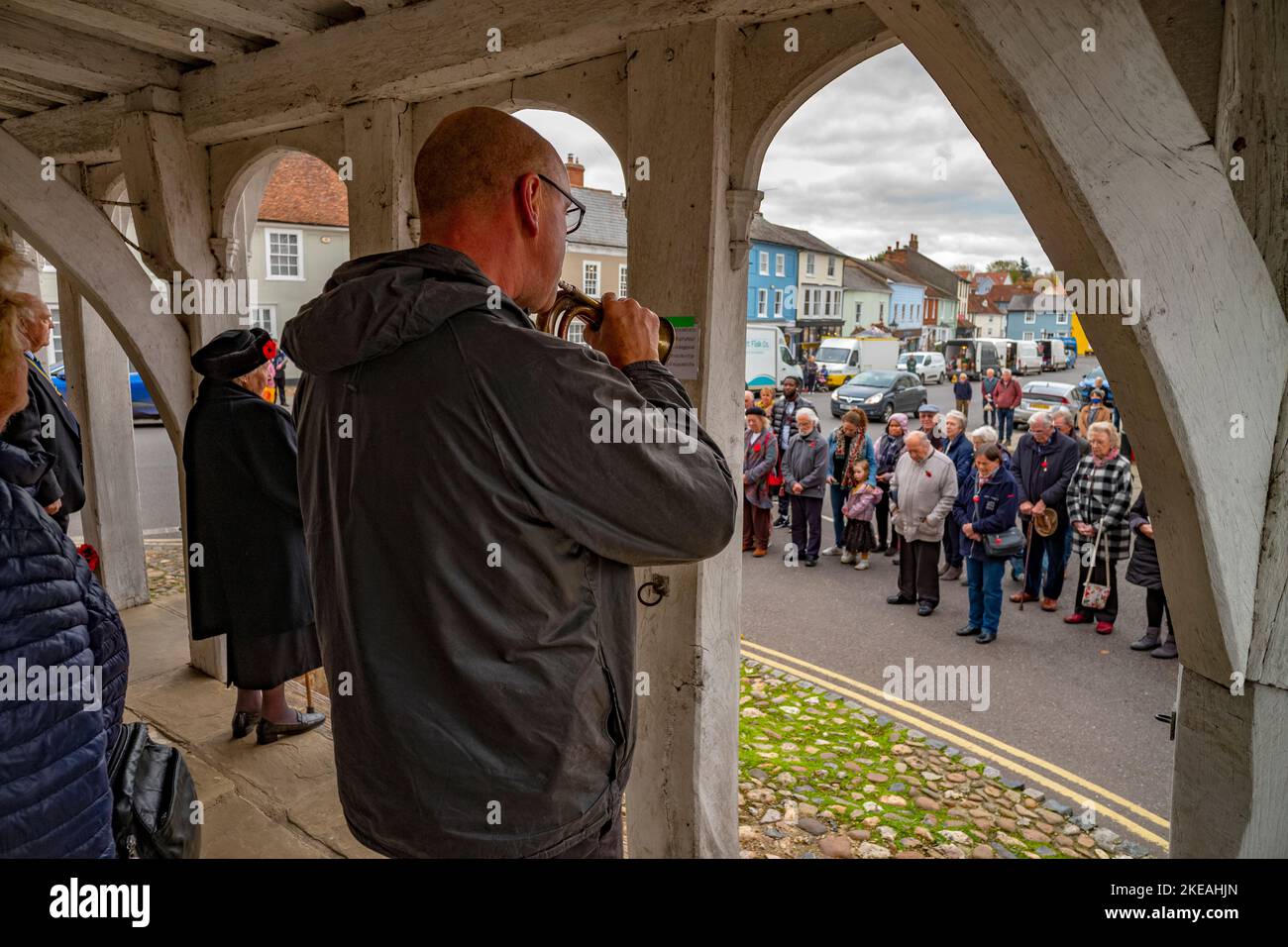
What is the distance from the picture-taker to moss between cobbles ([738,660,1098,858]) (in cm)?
471

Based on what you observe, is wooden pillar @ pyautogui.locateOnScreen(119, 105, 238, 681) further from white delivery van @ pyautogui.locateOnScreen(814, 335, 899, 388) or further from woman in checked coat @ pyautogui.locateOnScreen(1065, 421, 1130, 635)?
white delivery van @ pyautogui.locateOnScreen(814, 335, 899, 388)

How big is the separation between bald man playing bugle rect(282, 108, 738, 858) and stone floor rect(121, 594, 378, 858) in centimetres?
276

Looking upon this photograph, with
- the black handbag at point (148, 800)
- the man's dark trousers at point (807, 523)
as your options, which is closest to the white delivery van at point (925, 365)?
the man's dark trousers at point (807, 523)

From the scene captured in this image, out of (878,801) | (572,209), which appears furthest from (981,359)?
(572,209)

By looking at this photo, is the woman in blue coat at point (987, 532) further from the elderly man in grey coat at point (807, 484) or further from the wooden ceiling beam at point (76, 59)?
the wooden ceiling beam at point (76, 59)

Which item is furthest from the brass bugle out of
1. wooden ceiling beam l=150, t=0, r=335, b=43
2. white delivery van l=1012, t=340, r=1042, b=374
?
white delivery van l=1012, t=340, r=1042, b=374

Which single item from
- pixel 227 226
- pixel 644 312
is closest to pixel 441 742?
pixel 644 312

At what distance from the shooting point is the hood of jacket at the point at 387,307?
4.92 ft

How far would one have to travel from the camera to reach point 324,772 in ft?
15.1

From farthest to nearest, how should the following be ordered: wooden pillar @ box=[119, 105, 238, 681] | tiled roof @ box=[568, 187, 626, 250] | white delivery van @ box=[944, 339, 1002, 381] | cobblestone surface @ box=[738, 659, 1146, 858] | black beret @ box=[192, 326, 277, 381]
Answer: white delivery van @ box=[944, 339, 1002, 381], tiled roof @ box=[568, 187, 626, 250], wooden pillar @ box=[119, 105, 238, 681], cobblestone surface @ box=[738, 659, 1146, 858], black beret @ box=[192, 326, 277, 381]

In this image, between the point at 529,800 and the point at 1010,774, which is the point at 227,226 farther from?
the point at 1010,774

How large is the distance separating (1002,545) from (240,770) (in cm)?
655

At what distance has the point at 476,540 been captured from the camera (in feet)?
4.99

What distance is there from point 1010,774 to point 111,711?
5.28 m
